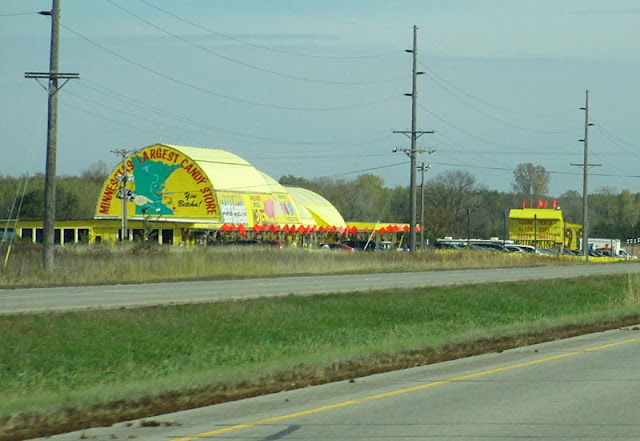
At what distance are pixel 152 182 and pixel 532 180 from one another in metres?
128

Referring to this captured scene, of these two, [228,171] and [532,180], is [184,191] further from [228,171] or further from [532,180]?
[532,180]

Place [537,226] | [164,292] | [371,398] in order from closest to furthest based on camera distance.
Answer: [371,398] → [164,292] → [537,226]

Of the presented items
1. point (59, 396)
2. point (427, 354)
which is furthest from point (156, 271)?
point (59, 396)

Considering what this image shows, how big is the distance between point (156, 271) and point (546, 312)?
15754mm

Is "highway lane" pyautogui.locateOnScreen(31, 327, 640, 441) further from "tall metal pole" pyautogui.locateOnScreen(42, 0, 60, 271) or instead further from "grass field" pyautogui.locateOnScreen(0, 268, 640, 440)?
"tall metal pole" pyautogui.locateOnScreen(42, 0, 60, 271)

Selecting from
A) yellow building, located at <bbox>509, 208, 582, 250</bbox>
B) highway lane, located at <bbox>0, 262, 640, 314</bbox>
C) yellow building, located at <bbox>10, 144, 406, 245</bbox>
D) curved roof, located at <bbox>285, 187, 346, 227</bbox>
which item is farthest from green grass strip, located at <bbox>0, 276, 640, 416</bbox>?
curved roof, located at <bbox>285, 187, 346, 227</bbox>

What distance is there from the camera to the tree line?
375 ft

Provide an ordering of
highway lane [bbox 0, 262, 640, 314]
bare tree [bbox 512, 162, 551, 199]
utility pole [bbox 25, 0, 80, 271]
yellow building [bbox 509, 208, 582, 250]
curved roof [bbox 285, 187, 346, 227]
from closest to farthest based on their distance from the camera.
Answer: highway lane [bbox 0, 262, 640, 314] < utility pole [bbox 25, 0, 80, 271] < yellow building [bbox 509, 208, 582, 250] < curved roof [bbox 285, 187, 346, 227] < bare tree [bbox 512, 162, 551, 199]

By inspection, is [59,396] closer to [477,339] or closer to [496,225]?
[477,339]

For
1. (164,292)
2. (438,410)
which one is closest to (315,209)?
(164,292)

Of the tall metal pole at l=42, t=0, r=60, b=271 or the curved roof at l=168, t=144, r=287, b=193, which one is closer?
the tall metal pole at l=42, t=0, r=60, b=271

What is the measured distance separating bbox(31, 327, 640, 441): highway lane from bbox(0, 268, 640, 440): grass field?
28.1 inches

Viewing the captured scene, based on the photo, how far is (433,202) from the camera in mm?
148125

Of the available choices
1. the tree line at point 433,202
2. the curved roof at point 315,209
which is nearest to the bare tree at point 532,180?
the tree line at point 433,202
